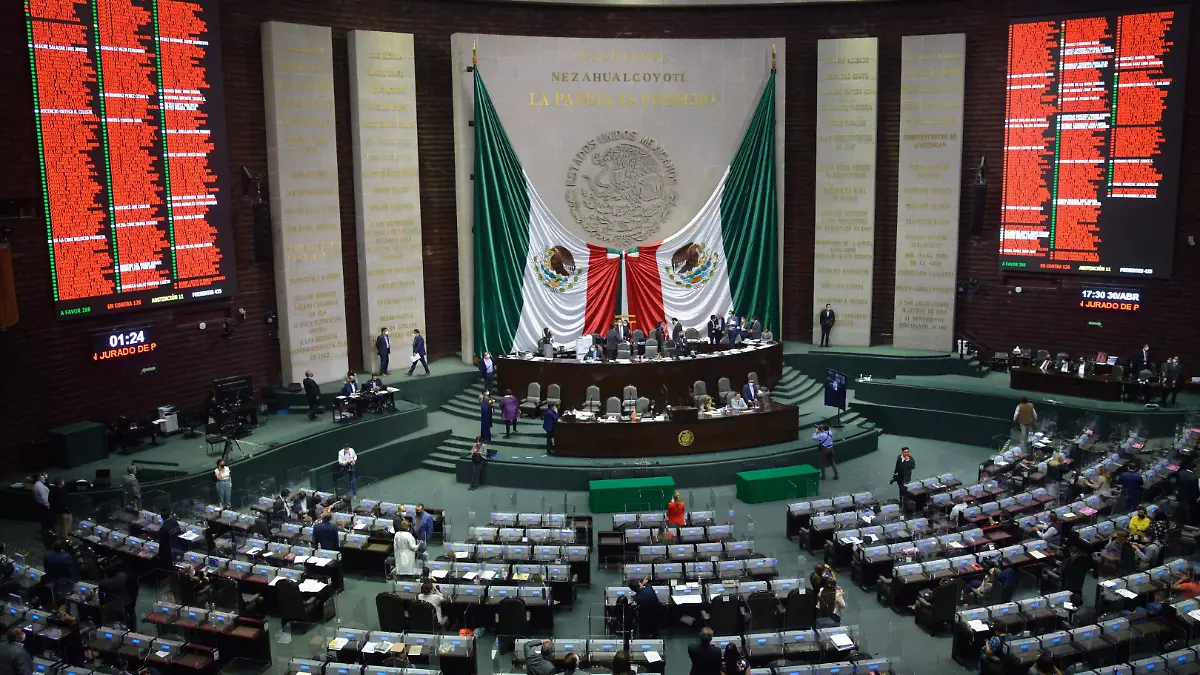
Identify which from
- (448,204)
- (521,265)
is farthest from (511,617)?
(448,204)

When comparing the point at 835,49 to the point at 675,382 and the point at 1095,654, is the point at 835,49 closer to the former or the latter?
the point at 675,382

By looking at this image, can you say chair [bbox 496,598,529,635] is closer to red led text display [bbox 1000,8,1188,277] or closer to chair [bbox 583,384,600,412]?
chair [bbox 583,384,600,412]

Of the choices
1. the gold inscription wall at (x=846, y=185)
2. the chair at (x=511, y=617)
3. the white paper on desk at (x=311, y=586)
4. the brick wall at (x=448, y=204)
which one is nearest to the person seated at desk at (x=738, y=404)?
the gold inscription wall at (x=846, y=185)

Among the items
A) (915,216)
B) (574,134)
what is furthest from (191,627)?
(915,216)

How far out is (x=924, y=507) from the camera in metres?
20.3

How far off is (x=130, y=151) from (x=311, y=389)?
6.40 meters

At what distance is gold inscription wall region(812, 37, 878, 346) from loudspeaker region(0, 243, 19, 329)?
20483 mm

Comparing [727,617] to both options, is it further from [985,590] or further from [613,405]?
[613,405]

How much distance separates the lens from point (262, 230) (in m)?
A: 25.2

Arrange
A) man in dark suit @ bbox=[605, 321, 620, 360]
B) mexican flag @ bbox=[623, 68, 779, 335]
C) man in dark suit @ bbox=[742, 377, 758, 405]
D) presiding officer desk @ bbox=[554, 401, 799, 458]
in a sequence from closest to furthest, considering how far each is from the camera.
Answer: presiding officer desk @ bbox=[554, 401, 799, 458] < man in dark suit @ bbox=[742, 377, 758, 405] < man in dark suit @ bbox=[605, 321, 620, 360] < mexican flag @ bbox=[623, 68, 779, 335]

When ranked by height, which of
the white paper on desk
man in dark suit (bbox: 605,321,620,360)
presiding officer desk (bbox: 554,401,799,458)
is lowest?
the white paper on desk

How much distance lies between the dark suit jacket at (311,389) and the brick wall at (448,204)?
6.46 ft

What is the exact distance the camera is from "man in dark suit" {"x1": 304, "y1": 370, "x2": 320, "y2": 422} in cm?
2458

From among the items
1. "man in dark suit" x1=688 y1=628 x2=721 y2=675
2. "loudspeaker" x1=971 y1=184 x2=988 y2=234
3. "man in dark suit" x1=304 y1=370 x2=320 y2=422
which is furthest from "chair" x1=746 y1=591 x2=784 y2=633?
"loudspeaker" x1=971 y1=184 x2=988 y2=234
